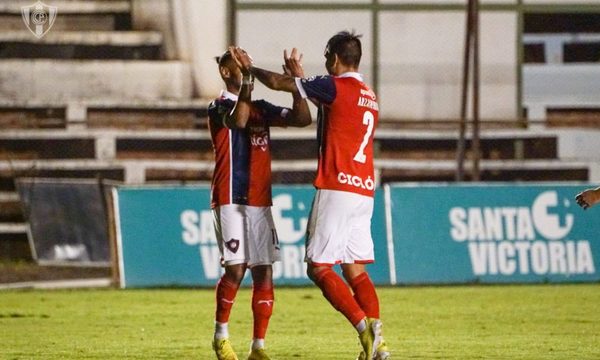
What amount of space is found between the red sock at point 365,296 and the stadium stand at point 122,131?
1351cm

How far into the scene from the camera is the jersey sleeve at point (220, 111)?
Result: 1030 cm

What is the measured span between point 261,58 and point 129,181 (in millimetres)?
3348

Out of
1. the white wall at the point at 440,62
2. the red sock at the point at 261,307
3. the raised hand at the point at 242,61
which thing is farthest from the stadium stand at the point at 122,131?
the raised hand at the point at 242,61

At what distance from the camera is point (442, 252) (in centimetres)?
1812

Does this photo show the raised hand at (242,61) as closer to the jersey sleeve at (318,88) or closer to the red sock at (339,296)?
the jersey sleeve at (318,88)

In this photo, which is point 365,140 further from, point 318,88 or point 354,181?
point 318,88

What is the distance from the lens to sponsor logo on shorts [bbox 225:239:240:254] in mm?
10383

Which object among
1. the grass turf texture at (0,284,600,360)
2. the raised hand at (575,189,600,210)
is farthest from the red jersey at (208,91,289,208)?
the raised hand at (575,189,600,210)

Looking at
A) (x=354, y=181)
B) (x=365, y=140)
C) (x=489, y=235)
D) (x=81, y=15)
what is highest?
→ (x=81, y=15)

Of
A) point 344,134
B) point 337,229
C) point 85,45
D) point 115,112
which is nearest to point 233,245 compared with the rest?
point 337,229

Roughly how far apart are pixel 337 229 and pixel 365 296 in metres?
0.53

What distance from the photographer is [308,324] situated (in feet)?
44.5

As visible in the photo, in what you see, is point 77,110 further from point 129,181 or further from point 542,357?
point 542,357

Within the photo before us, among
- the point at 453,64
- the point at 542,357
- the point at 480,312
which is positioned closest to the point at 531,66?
the point at 453,64
